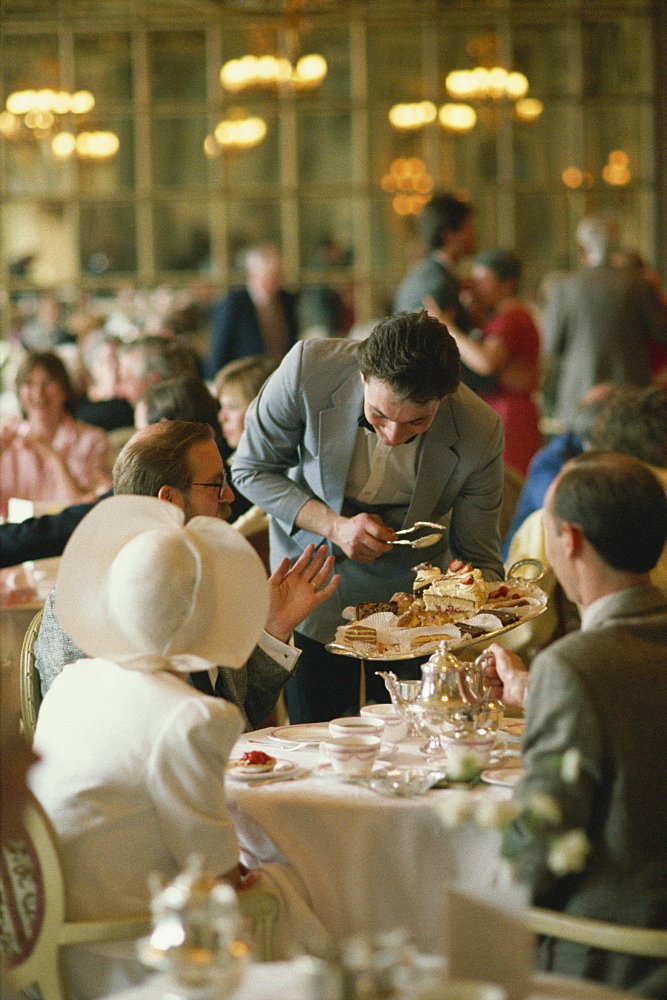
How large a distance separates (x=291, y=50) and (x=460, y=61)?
4.49ft

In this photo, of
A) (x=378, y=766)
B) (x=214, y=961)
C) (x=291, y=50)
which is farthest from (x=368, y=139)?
(x=214, y=961)

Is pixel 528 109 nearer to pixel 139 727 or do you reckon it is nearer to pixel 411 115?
pixel 411 115

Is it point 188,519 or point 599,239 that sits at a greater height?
point 599,239

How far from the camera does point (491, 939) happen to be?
4.16 ft

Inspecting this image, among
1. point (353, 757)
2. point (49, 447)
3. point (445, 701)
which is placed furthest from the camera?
point (49, 447)

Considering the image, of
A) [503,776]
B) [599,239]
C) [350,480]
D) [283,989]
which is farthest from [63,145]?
[283,989]

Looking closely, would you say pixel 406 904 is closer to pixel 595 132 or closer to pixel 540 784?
pixel 540 784

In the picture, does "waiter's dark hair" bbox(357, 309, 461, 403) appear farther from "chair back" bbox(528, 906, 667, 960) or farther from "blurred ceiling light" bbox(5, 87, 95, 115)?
"blurred ceiling light" bbox(5, 87, 95, 115)

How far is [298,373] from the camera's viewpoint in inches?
116

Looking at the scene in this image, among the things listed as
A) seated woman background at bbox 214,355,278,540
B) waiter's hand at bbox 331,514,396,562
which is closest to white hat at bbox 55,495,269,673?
waiter's hand at bbox 331,514,396,562

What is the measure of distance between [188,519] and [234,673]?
34cm

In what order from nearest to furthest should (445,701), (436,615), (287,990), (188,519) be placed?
(287,990) → (445,701) → (188,519) → (436,615)

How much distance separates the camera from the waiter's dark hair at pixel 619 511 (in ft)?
5.99

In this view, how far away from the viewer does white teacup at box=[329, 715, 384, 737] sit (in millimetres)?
2338
